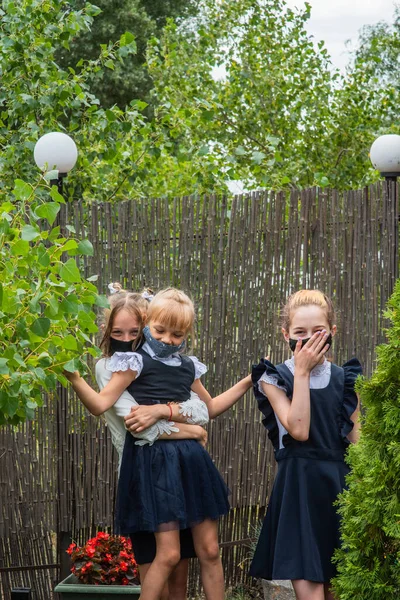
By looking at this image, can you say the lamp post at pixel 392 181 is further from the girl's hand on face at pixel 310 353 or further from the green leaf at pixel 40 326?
the green leaf at pixel 40 326

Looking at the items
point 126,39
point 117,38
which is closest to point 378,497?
point 126,39

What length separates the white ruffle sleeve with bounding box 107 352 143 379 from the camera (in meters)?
3.32

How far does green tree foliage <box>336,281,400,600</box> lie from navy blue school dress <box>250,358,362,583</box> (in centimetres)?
50

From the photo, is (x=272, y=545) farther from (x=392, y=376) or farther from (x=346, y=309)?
(x=346, y=309)

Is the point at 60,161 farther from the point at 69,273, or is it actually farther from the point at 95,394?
the point at 69,273

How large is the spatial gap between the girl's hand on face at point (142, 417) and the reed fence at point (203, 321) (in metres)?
1.17

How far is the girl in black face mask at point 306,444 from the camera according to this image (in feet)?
9.75

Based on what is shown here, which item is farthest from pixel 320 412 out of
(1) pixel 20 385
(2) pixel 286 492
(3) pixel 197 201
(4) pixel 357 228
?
(3) pixel 197 201

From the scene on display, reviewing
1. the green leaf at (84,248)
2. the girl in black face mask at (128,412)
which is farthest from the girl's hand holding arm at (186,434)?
the green leaf at (84,248)

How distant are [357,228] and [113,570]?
2.00 m

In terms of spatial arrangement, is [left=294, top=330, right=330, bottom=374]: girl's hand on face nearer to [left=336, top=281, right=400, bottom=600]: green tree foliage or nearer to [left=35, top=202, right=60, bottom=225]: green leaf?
[left=336, top=281, right=400, bottom=600]: green tree foliage

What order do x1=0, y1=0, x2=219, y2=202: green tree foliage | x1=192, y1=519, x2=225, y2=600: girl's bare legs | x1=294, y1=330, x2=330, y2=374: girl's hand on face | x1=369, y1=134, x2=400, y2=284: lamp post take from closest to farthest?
x1=294, y1=330, x2=330, y2=374: girl's hand on face < x1=192, y1=519, x2=225, y2=600: girl's bare legs < x1=369, y1=134, x2=400, y2=284: lamp post < x1=0, y1=0, x2=219, y2=202: green tree foliage

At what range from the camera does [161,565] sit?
3.23m

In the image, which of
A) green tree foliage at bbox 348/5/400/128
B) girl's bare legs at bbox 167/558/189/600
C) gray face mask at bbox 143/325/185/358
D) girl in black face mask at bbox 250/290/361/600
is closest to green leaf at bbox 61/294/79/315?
gray face mask at bbox 143/325/185/358
